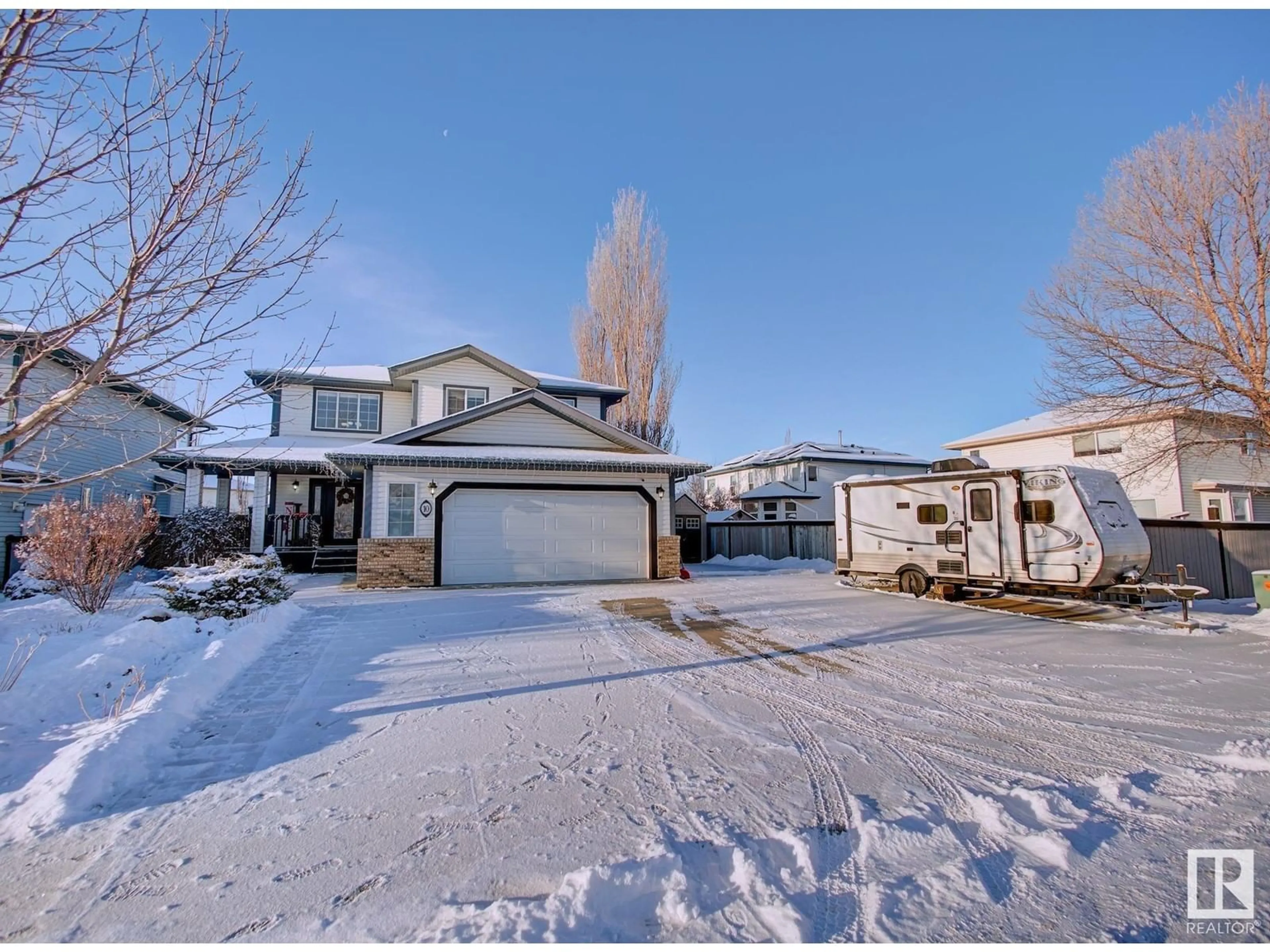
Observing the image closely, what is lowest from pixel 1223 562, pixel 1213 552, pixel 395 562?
pixel 395 562

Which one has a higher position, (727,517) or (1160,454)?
(1160,454)

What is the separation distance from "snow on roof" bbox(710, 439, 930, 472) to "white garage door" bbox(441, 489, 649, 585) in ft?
60.8

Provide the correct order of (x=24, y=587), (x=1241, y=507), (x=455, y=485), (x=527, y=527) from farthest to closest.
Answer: (x=1241, y=507) < (x=527, y=527) < (x=455, y=485) < (x=24, y=587)

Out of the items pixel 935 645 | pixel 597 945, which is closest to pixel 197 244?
pixel 597 945

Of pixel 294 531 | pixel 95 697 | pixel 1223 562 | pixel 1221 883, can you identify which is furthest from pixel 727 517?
pixel 1221 883

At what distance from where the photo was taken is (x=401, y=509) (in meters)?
13.0

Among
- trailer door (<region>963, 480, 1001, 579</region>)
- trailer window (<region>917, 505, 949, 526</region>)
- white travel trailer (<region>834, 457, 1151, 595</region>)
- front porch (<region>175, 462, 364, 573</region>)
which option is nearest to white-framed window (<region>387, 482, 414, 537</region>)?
front porch (<region>175, 462, 364, 573</region>)

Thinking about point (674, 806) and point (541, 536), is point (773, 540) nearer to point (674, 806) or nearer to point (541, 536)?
point (541, 536)

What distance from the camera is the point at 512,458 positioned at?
42.4 feet

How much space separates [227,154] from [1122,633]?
36.3ft

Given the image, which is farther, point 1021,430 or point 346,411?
point 1021,430

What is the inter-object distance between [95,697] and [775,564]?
1763cm

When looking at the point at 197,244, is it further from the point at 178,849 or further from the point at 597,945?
the point at 597,945

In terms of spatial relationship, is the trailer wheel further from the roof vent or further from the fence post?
the fence post
